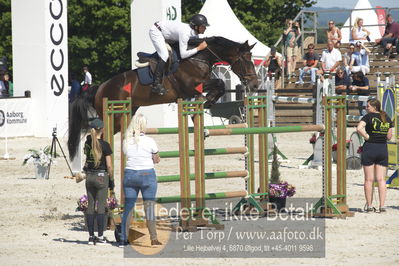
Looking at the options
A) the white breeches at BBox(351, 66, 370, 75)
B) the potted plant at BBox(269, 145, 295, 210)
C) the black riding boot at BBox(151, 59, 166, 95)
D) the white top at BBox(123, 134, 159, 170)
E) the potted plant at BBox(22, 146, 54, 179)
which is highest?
the white breeches at BBox(351, 66, 370, 75)

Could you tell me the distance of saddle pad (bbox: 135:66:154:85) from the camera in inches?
504

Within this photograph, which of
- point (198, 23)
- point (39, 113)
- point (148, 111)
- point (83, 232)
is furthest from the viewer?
point (148, 111)

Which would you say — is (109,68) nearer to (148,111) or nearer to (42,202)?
(148,111)

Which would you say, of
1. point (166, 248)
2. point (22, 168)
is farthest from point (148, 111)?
point (166, 248)

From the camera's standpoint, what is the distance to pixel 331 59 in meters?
24.6

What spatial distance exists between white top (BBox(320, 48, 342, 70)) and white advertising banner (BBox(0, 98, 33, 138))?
8.23m

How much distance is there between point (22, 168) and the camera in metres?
17.3

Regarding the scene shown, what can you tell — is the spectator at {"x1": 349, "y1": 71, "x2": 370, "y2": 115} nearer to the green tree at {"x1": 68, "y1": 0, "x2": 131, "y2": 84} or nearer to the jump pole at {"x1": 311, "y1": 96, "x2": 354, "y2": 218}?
the jump pole at {"x1": 311, "y1": 96, "x2": 354, "y2": 218}

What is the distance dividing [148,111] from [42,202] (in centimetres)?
1389

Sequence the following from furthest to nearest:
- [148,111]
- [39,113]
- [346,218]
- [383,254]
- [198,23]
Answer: [148,111] < [39,113] < [198,23] < [346,218] < [383,254]

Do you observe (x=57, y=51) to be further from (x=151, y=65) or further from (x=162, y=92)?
(x=162, y=92)

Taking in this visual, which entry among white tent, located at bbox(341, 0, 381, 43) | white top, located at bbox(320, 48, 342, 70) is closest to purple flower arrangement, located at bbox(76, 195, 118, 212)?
white top, located at bbox(320, 48, 342, 70)

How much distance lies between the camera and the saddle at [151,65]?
12.7 meters

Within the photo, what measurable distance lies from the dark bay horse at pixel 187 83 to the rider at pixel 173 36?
0.12 metres
